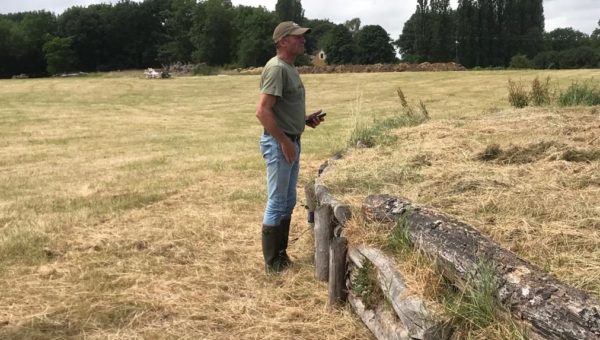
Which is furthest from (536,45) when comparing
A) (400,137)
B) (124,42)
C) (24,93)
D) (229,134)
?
(400,137)

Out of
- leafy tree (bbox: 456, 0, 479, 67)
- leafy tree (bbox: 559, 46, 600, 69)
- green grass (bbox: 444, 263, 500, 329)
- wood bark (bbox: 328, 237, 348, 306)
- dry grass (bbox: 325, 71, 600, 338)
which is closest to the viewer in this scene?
green grass (bbox: 444, 263, 500, 329)

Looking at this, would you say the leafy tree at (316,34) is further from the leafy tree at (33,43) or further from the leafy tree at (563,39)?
the leafy tree at (33,43)

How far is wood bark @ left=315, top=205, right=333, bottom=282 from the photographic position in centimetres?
383

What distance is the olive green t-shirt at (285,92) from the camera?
144 inches

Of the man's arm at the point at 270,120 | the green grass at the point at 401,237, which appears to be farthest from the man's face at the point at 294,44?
the green grass at the point at 401,237

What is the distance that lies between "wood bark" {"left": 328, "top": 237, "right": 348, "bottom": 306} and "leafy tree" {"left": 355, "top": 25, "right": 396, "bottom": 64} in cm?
6519

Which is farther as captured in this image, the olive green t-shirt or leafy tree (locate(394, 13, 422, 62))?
leafy tree (locate(394, 13, 422, 62))

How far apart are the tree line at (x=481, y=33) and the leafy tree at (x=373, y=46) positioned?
282 centimetres

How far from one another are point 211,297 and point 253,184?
3.31m

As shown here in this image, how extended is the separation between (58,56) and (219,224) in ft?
200

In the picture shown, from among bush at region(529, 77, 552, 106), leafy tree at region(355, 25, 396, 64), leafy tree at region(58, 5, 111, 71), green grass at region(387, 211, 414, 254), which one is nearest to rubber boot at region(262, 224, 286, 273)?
green grass at region(387, 211, 414, 254)

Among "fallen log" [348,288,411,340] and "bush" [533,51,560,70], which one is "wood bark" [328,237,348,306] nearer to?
"fallen log" [348,288,411,340]

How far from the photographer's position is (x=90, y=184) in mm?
7367

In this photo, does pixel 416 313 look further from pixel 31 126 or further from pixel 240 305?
pixel 31 126
